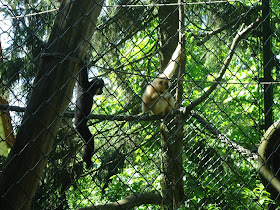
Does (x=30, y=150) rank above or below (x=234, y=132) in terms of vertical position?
below

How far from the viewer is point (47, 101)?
177 cm

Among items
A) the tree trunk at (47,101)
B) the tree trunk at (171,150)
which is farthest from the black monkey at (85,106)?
the tree trunk at (171,150)

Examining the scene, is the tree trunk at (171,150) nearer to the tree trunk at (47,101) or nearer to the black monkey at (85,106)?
the black monkey at (85,106)

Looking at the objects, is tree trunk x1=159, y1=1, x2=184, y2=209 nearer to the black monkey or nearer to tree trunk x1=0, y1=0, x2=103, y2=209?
the black monkey

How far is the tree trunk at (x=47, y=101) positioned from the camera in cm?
175

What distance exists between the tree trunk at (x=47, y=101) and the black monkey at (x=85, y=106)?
52 cm

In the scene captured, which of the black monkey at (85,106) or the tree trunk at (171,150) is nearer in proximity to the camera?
the black monkey at (85,106)

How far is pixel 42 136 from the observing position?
1785 mm

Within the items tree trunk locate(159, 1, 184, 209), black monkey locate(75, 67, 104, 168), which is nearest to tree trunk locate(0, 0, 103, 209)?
black monkey locate(75, 67, 104, 168)

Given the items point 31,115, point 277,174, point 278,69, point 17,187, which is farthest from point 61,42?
point 278,69

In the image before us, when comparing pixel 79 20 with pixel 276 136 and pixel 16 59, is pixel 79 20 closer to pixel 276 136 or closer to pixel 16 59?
pixel 276 136

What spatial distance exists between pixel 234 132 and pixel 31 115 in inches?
236

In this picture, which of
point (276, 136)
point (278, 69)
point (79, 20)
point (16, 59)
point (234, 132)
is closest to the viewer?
point (79, 20)

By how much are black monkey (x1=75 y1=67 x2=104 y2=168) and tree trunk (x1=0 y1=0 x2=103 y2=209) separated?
20.4 inches
